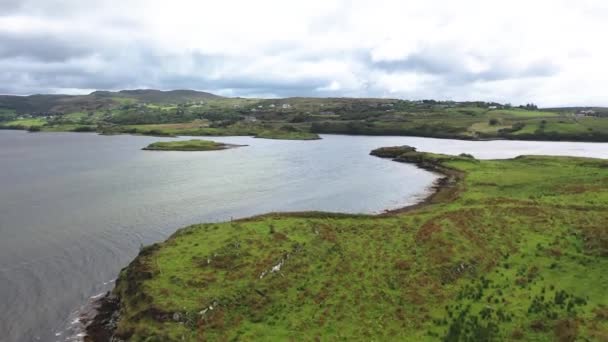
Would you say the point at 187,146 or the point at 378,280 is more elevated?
the point at 187,146

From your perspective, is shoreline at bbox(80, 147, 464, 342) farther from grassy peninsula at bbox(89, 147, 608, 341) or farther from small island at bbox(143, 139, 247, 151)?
small island at bbox(143, 139, 247, 151)

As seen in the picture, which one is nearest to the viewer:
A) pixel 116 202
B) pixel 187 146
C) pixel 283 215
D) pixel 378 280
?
pixel 378 280

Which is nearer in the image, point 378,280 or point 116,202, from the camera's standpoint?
point 378,280

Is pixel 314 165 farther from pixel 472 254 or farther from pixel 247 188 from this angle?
pixel 472 254

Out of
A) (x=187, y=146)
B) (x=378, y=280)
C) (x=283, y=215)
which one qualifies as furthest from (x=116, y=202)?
(x=187, y=146)

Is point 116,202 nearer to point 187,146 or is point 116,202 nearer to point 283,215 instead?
point 283,215

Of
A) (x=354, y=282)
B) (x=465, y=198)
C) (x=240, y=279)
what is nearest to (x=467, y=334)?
(x=354, y=282)
